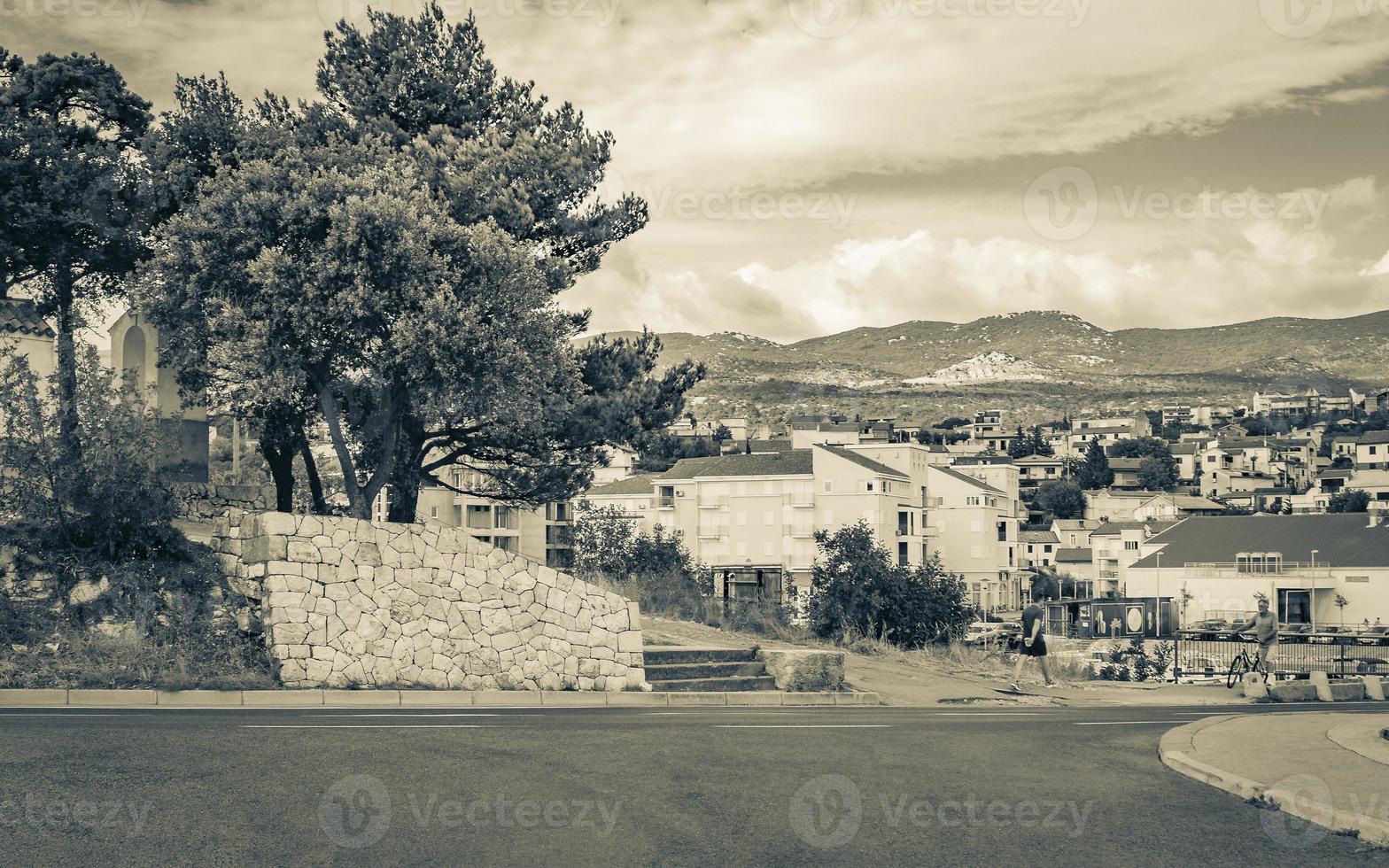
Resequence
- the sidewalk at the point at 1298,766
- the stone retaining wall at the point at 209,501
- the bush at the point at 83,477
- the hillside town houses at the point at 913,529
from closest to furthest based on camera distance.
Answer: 1. the sidewalk at the point at 1298,766
2. the bush at the point at 83,477
3. the stone retaining wall at the point at 209,501
4. the hillside town houses at the point at 913,529

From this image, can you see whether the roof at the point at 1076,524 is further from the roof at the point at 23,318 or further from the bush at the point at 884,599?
the roof at the point at 23,318

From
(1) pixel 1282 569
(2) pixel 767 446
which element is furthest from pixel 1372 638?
(2) pixel 767 446

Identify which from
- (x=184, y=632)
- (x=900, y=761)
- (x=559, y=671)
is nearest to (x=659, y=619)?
(x=559, y=671)

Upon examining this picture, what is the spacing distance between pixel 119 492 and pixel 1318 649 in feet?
114

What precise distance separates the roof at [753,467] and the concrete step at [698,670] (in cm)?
6520

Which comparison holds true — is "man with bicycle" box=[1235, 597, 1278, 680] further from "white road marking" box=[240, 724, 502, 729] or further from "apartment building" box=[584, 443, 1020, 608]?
"apartment building" box=[584, 443, 1020, 608]

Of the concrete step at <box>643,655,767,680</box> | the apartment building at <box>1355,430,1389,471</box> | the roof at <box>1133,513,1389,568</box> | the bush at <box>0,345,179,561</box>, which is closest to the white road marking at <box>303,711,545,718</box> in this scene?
the concrete step at <box>643,655,767,680</box>

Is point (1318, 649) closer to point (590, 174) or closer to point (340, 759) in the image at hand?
point (590, 174)

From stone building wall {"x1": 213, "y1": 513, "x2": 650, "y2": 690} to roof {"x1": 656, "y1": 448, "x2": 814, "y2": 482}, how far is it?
220 feet

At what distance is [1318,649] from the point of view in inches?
1540

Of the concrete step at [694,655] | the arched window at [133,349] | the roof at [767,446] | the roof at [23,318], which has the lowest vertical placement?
the concrete step at [694,655]

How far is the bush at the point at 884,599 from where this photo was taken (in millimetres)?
34375

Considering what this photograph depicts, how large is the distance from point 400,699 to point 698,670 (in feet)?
18.2

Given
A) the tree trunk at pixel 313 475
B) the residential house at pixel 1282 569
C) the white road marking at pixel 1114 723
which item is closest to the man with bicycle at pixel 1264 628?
the white road marking at pixel 1114 723
